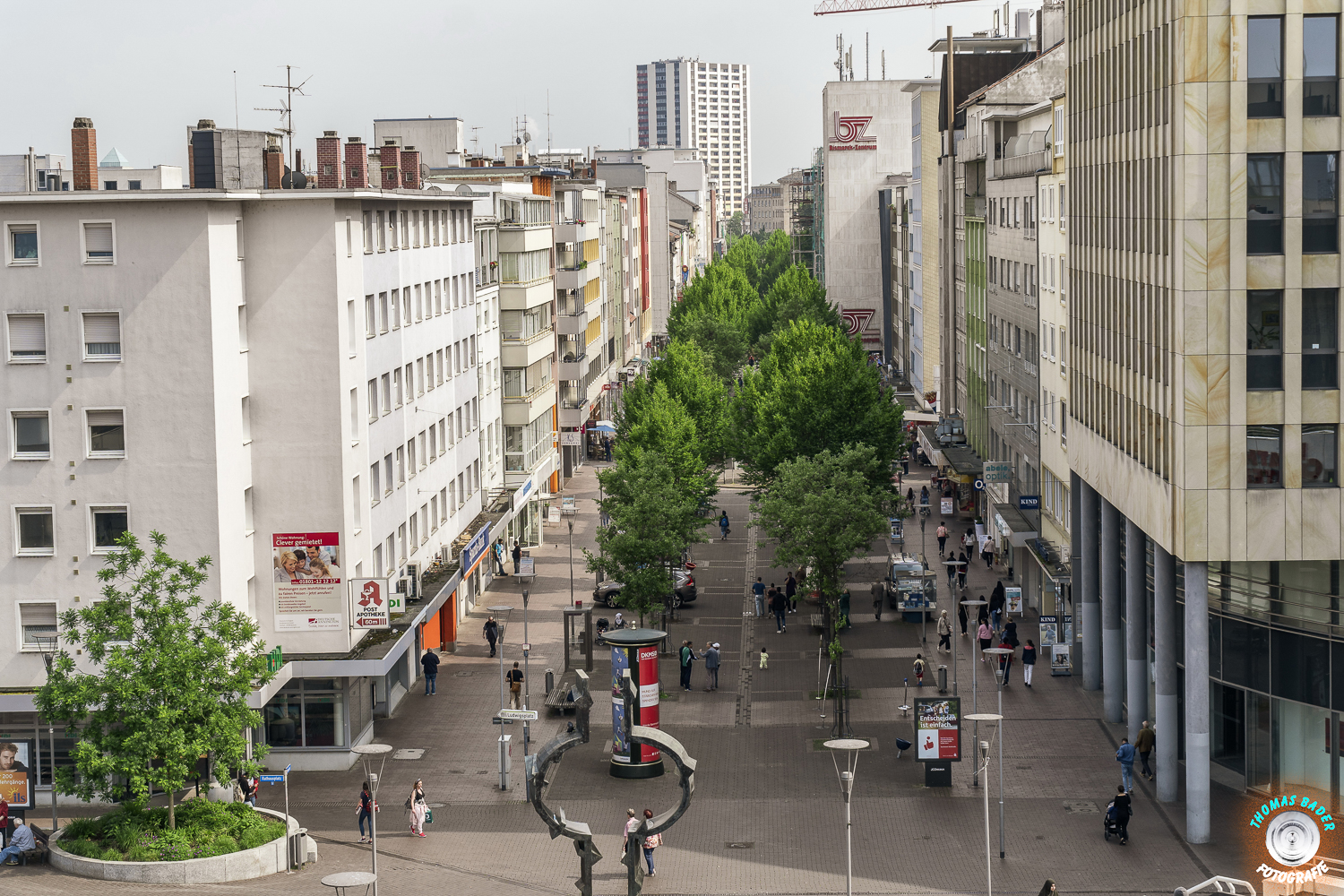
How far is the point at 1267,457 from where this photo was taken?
1538 inches

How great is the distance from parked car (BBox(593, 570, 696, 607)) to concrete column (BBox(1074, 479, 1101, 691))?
70.6 ft

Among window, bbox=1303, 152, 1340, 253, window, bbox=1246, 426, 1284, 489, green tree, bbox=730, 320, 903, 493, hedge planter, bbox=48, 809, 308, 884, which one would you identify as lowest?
hedge planter, bbox=48, 809, 308, 884

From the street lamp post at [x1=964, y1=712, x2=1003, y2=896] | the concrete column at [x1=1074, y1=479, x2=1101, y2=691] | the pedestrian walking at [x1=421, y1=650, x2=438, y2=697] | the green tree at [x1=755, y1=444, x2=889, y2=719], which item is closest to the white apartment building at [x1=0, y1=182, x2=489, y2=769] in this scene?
the pedestrian walking at [x1=421, y1=650, x2=438, y2=697]

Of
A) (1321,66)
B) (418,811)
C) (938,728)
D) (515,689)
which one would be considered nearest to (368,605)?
(515,689)

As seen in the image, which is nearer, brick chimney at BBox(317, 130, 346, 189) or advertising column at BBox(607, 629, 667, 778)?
advertising column at BBox(607, 629, 667, 778)

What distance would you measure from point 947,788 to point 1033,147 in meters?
36.7

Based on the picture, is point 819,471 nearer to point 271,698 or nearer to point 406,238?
point 406,238

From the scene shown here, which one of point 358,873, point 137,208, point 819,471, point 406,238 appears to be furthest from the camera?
point 819,471

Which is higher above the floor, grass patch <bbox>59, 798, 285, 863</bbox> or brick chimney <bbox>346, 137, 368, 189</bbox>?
brick chimney <bbox>346, 137, 368, 189</bbox>

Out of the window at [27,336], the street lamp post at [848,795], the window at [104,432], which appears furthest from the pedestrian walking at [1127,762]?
the window at [27,336]

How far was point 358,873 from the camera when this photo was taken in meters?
33.7

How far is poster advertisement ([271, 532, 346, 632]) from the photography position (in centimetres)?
4853

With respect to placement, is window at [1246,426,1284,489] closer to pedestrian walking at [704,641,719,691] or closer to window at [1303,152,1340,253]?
window at [1303,152,1340,253]

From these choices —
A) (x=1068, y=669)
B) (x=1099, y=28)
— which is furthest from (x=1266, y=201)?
(x=1068, y=669)
